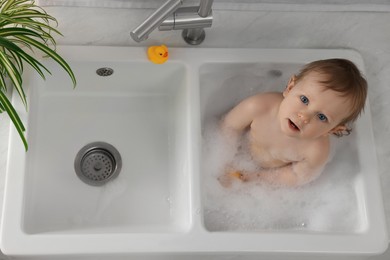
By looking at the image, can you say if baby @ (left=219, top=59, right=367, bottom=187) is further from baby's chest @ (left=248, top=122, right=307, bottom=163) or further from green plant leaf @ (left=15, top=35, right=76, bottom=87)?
green plant leaf @ (left=15, top=35, right=76, bottom=87)

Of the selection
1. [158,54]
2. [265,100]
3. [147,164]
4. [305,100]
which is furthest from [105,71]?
[305,100]

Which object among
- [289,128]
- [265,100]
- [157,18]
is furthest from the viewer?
[265,100]

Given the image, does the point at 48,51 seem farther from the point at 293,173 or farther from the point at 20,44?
the point at 293,173

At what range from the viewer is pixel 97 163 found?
4.60 ft

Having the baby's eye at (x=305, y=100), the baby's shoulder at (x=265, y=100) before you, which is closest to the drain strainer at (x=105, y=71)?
the baby's shoulder at (x=265, y=100)

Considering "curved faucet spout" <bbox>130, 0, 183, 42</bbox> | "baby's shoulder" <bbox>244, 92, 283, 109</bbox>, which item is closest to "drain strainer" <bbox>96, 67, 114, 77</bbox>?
"curved faucet spout" <bbox>130, 0, 183, 42</bbox>

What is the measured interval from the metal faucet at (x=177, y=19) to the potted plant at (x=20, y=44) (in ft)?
0.64

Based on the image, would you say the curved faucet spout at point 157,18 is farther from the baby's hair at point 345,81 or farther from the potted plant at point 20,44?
the baby's hair at point 345,81

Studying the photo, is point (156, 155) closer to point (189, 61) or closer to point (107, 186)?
point (107, 186)

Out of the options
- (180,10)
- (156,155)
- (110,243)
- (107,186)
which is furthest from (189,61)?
(110,243)

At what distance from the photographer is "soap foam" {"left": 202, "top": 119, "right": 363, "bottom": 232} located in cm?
134

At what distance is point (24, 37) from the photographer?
1.17 m

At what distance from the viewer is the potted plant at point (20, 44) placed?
1082 mm

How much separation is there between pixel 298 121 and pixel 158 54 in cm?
39
